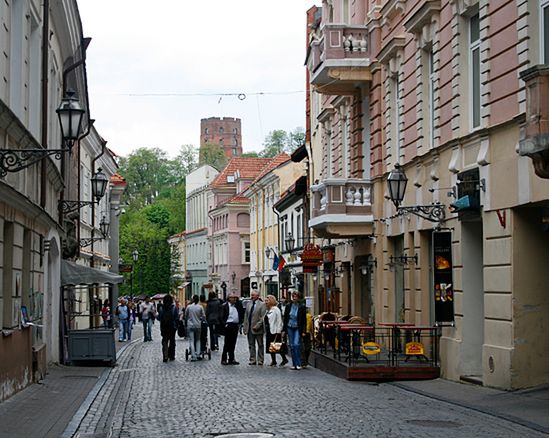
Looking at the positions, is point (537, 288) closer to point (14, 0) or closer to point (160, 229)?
point (14, 0)

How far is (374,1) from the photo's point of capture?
2688 cm

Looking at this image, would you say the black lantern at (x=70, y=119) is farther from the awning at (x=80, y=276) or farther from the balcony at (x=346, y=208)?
the balcony at (x=346, y=208)

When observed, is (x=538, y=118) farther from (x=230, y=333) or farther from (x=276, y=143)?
(x=276, y=143)

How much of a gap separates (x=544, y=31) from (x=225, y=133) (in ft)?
485

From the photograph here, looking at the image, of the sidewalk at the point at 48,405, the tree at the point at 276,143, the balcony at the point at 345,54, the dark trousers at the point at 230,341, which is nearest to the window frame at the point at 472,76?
the sidewalk at the point at 48,405

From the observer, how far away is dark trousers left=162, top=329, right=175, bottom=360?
1037 inches

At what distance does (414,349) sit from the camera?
20234 millimetres

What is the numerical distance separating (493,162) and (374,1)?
1133cm

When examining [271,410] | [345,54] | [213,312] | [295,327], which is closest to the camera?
[271,410]

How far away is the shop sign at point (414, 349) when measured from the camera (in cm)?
2019

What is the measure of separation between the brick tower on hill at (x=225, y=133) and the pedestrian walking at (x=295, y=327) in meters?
137

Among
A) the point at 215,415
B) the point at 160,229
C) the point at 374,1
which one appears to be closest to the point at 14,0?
the point at 215,415

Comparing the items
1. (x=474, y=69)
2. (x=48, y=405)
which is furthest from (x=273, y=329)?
(x=48, y=405)

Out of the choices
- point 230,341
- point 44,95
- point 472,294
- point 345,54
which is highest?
point 345,54
